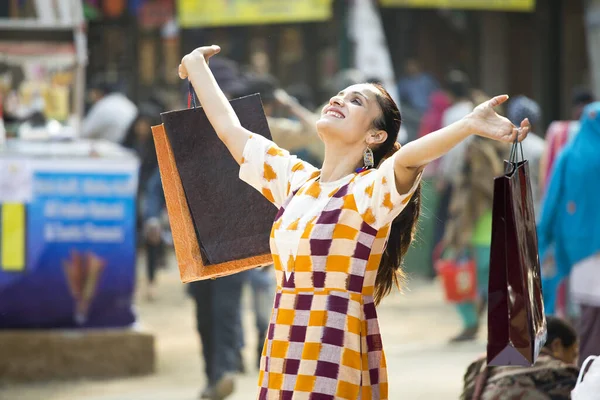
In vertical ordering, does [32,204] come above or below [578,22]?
below

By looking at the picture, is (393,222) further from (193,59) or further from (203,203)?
(193,59)

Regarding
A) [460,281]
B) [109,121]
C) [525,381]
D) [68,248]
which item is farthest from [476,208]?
[525,381]

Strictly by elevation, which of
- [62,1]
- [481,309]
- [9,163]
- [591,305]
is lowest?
[481,309]

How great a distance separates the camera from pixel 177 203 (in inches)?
160

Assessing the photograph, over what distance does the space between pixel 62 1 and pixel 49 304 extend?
7.80ft

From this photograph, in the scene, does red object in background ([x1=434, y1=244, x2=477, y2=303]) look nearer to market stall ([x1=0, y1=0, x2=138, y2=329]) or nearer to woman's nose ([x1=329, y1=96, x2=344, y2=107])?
market stall ([x1=0, y1=0, x2=138, y2=329])

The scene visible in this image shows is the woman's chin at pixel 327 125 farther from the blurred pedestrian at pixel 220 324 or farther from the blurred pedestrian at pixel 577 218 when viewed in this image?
the blurred pedestrian at pixel 220 324

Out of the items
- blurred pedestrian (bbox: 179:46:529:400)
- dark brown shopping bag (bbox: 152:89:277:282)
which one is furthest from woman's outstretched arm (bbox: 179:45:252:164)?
blurred pedestrian (bbox: 179:46:529:400)

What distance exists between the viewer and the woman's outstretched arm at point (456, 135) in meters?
3.16

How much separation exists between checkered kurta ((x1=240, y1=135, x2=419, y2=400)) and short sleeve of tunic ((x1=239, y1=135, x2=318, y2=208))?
21 cm

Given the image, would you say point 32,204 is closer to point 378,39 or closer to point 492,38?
point 378,39

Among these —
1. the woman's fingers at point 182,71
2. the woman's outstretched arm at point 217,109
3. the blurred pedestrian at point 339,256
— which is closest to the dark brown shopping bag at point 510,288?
the blurred pedestrian at point 339,256

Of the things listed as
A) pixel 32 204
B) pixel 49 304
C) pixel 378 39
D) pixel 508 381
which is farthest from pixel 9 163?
pixel 378 39

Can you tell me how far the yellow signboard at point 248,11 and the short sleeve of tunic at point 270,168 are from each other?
1129 centimetres
